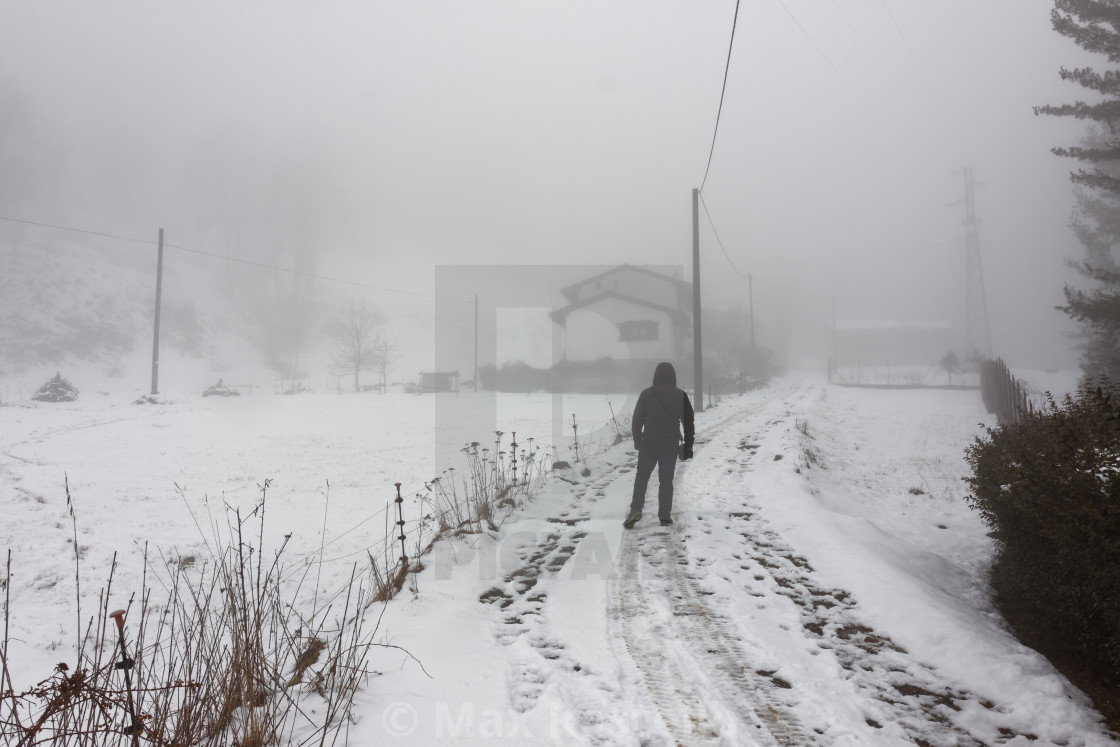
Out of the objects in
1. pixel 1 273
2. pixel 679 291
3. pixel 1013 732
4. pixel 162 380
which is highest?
pixel 1 273

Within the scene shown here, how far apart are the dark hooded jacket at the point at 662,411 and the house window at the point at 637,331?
29735 mm

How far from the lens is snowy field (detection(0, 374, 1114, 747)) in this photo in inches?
126

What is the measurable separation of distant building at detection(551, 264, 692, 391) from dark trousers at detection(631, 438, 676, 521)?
26854mm

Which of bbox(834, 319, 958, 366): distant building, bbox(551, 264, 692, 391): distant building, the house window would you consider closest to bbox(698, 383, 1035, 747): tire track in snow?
bbox(551, 264, 692, 391): distant building

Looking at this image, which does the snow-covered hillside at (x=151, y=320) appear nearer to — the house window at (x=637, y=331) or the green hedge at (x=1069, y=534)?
the house window at (x=637, y=331)

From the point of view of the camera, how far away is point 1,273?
47469 mm

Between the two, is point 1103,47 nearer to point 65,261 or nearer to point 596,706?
point 596,706

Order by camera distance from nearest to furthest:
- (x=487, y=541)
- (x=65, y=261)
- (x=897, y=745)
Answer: (x=897, y=745) < (x=487, y=541) < (x=65, y=261)

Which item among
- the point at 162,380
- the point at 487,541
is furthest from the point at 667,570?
→ the point at 162,380

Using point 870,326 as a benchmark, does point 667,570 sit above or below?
below

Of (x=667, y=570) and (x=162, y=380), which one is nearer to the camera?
(x=667, y=570)

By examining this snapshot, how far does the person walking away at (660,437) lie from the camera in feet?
23.2

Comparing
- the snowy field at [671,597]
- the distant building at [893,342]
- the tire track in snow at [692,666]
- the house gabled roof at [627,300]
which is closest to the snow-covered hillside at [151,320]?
the house gabled roof at [627,300]

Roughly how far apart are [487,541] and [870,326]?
318 ft
